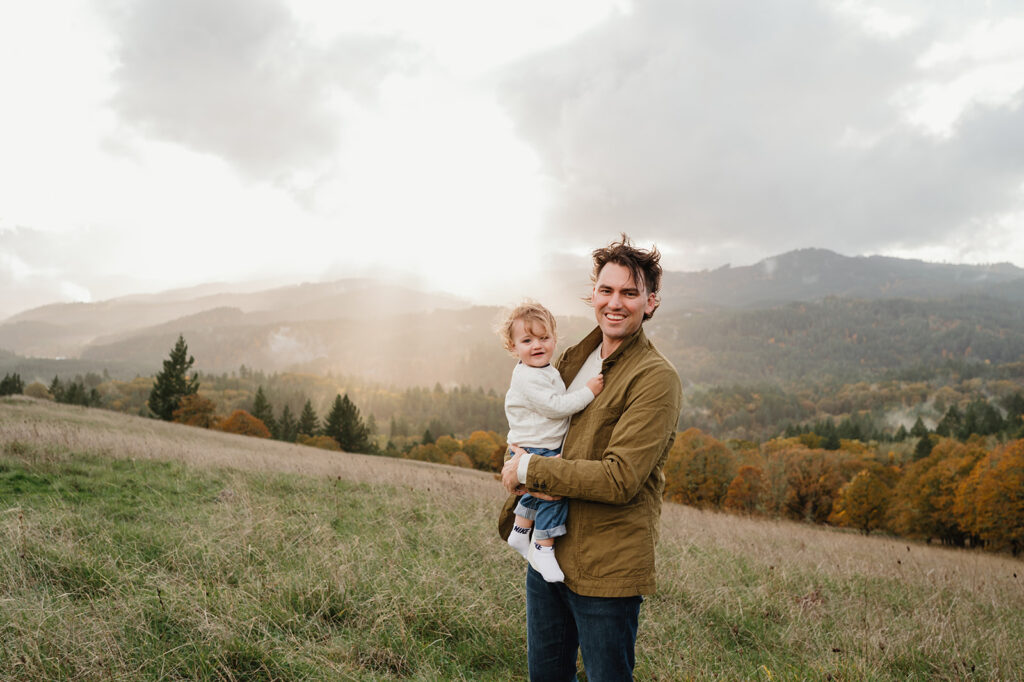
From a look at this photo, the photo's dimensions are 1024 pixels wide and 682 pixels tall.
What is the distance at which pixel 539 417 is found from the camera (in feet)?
9.00

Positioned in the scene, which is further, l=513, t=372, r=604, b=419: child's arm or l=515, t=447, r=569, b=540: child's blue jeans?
l=513, t=372, r=604, b=419: child's arm

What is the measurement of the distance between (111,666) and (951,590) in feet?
33.4

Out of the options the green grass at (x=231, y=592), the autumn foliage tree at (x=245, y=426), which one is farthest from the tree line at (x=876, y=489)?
the autumn foliage tree at (x=245, y=426)

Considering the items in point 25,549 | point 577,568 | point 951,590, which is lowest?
point 951,590

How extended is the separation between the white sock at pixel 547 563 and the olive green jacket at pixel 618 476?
4cm

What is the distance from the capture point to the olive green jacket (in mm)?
2178

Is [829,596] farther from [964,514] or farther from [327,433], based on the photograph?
[327,433]

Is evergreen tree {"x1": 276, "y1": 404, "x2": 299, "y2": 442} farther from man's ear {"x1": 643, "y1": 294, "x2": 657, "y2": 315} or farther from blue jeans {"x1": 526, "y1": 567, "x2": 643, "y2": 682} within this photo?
man's ear {"x1": 643, "y1": 294, "x2": 657, "y2": 315}

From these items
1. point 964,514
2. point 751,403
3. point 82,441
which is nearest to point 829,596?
point 82,441

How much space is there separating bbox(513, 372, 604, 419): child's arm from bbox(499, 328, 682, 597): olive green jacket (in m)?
0.06

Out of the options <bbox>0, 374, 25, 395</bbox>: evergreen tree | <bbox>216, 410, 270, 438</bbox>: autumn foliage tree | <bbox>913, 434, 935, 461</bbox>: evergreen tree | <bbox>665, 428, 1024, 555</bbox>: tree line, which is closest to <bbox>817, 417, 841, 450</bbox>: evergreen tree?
<bbox>913, 434, 935, 461</bbox>: evergreen tree

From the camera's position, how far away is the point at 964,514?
37.2 meters

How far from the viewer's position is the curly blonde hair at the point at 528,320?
3.02m

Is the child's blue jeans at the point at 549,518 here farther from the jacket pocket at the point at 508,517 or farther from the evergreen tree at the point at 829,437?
the evergreen tree at the point at 829,437
